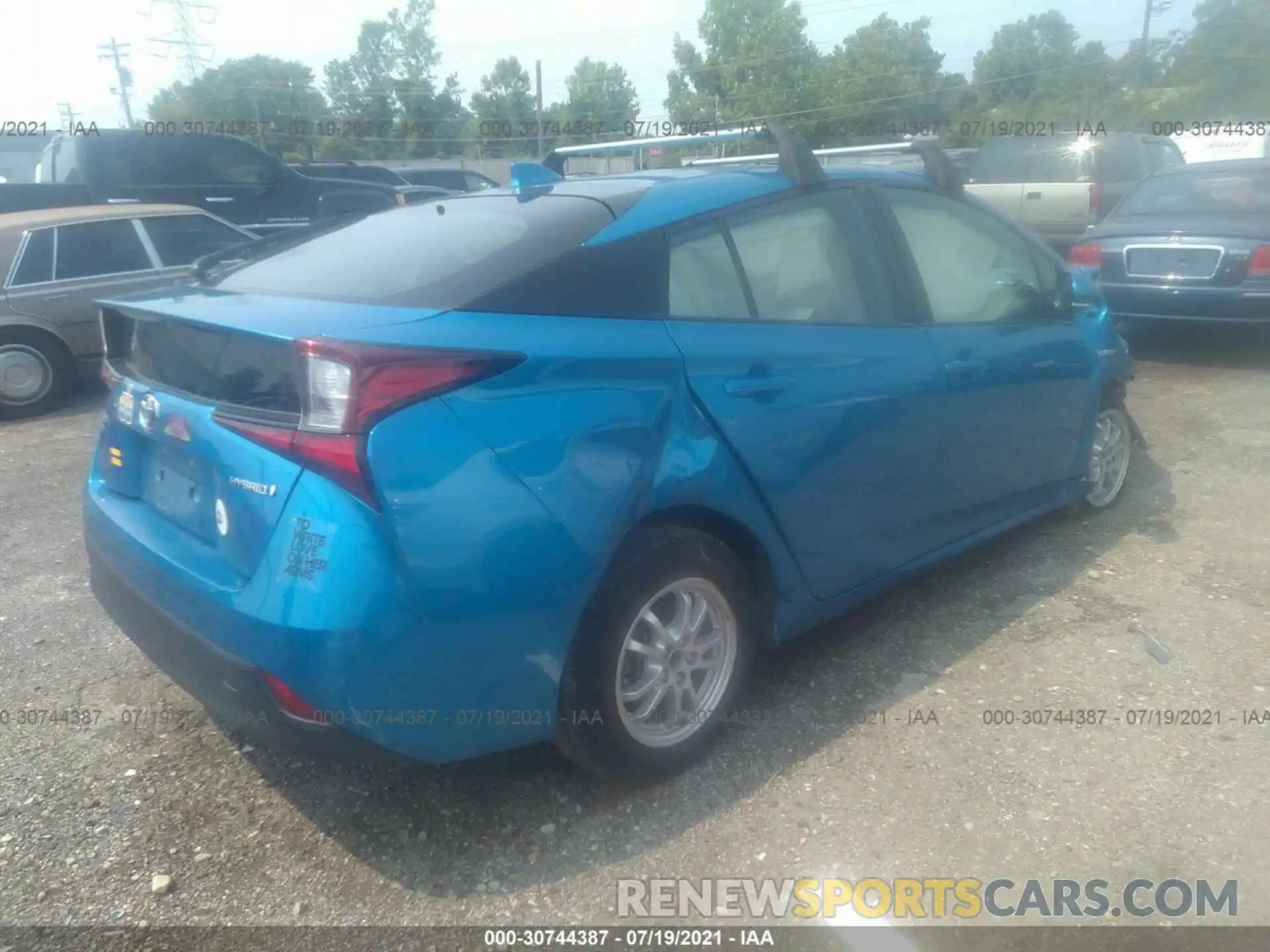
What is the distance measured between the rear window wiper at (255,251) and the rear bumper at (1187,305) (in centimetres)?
627

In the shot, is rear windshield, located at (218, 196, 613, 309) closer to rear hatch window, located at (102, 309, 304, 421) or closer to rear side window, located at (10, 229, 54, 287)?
rear hatch window, located at (102, 309, 304, 421)

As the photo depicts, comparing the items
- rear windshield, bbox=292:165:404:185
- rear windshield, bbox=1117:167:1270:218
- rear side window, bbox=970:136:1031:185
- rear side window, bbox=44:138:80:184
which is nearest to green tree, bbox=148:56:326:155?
rear windshield, bbox=292:165:404:185

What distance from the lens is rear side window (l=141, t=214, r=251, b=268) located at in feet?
26.2

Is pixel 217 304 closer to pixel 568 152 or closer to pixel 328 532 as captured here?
pixel 328 532

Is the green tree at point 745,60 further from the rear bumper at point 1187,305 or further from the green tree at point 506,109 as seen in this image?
the rear bumper at point 1187,305

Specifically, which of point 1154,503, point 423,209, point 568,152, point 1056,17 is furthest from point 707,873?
point 1056,17

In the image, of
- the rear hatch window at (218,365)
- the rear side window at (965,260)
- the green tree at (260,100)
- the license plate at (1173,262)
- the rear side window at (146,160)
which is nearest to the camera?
the rear hatch window at (218,365)

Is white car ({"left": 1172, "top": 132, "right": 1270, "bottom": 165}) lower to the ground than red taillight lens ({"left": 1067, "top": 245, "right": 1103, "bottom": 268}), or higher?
higher

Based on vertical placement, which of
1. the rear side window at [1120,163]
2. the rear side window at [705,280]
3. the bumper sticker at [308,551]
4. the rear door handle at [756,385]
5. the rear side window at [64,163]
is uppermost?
the rear side window at [64,163]

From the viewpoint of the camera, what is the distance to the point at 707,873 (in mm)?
2543

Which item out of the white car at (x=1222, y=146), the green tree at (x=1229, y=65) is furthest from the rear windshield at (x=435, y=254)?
the green tree at (x=1229, y=65)

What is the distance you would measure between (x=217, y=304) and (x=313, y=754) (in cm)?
119

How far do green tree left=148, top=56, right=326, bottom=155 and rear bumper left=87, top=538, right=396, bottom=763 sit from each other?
4324 cm

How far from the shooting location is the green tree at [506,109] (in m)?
48.1
